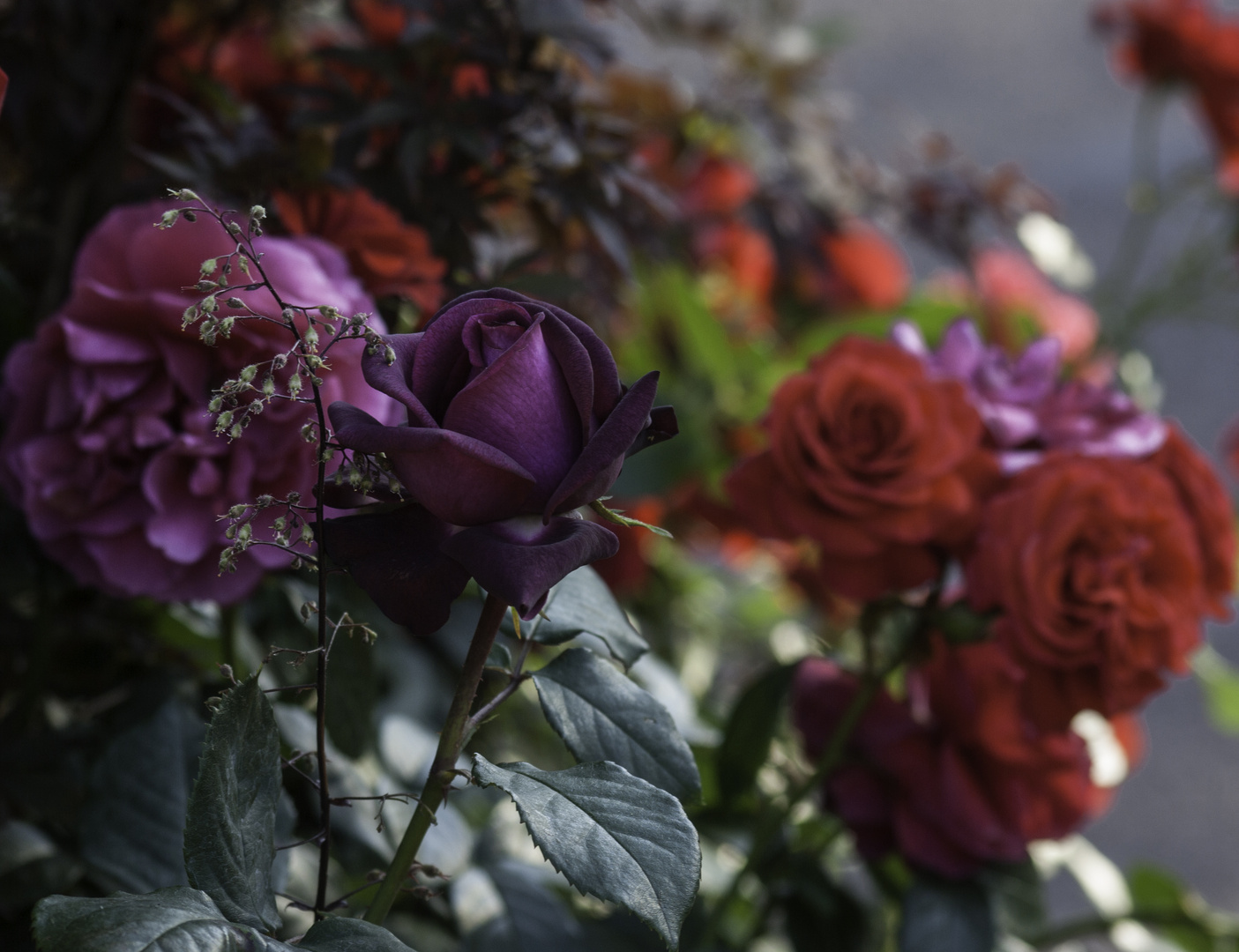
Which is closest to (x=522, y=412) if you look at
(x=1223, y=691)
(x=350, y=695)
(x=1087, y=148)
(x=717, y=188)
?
(x=350, y=695)

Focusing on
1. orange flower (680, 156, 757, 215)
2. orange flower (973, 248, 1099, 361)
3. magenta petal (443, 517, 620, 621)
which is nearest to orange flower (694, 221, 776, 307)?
orange flower (680, 156, 757, 215)

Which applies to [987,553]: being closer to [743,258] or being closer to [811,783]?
[811,783]

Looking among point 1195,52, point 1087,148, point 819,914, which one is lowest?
point 1087,148

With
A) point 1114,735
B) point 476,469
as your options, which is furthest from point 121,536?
point 1114,735

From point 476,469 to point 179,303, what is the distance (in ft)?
0.50

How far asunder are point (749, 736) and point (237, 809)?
0.80 feet

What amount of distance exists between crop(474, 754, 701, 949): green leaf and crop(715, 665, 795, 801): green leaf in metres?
0.21

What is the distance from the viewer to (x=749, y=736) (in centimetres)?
40

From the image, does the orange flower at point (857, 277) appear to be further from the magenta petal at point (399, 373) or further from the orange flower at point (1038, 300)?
the magenta petal at point (399, 373)

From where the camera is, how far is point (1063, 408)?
38 cm

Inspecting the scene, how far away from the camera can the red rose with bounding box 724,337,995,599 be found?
1.14 feet

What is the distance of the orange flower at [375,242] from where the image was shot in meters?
0.31

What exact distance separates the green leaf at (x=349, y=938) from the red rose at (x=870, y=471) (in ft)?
0.67

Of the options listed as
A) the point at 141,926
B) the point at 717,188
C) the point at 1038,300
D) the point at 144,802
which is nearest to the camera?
the point at 141,926
